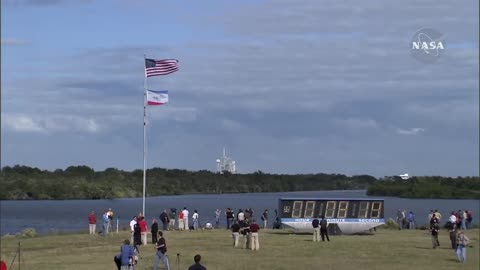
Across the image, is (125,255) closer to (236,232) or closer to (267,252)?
(267,252)

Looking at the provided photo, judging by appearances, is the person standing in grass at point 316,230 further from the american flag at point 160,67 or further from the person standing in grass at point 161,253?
the person standing in grass at point 161,253

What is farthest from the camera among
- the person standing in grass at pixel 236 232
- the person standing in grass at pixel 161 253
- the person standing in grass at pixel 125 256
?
the person standing in grass at pixel 236 232

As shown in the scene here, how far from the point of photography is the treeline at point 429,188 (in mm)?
182125

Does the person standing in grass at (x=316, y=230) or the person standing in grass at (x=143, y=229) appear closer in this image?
the person standing in grass at (x=143, y=229)

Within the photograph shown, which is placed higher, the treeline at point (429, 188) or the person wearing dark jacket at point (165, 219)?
the treeline at point (429, 188)

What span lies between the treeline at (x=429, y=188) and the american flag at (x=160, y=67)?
13569cm

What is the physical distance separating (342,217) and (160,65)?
12.7 metres

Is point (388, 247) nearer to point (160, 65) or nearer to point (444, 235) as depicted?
point (444, 235)

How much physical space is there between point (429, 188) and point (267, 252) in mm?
149960

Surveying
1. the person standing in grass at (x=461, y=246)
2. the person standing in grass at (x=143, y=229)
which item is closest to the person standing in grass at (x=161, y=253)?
the person standing in grass at (x=143, y=229)

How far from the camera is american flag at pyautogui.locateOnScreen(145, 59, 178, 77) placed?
154 feet

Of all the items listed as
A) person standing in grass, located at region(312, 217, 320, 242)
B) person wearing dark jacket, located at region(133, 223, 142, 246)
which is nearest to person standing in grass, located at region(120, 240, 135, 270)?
person wearing dark jacket, located at region(133, 223, 142, 246)

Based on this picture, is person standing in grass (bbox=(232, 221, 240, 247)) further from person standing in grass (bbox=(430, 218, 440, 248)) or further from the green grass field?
person standing in grass (bbox=(430, 218, 440, 248))

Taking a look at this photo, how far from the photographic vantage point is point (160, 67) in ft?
156
